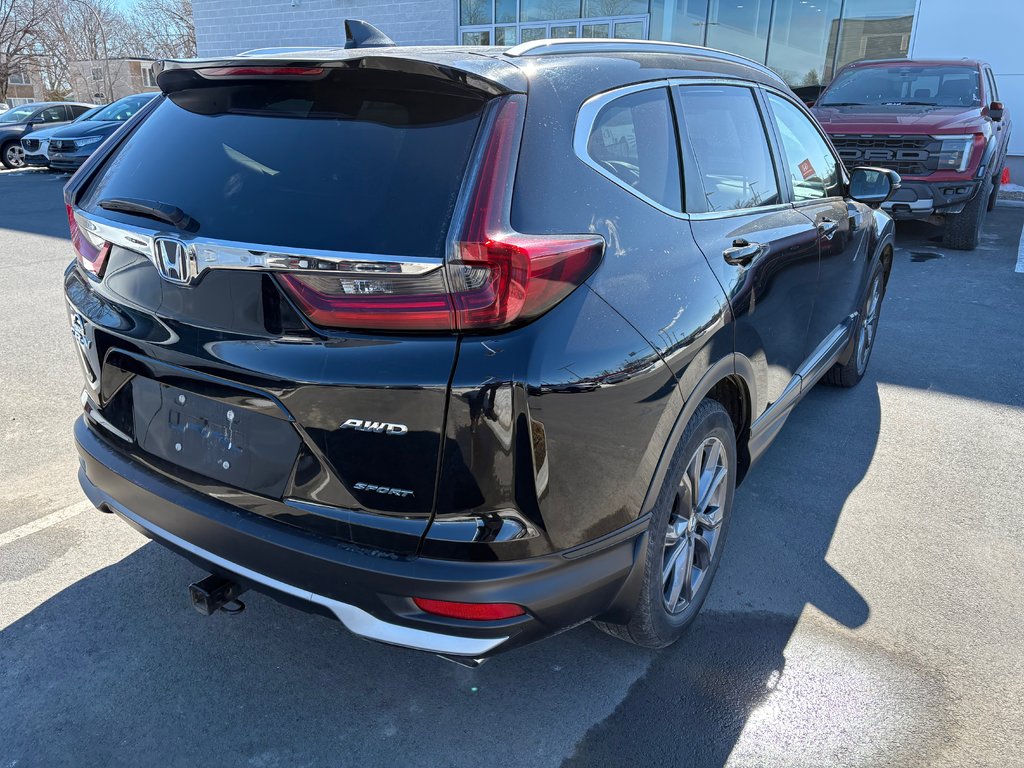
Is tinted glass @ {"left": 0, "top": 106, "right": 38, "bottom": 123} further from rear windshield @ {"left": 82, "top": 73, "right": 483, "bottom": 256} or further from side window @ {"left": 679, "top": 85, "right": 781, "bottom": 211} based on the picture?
side window @ {"left": 679, "top": 85, "right": 781, "bottom": 211}

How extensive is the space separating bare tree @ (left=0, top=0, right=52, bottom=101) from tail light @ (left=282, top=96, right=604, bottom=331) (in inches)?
2184

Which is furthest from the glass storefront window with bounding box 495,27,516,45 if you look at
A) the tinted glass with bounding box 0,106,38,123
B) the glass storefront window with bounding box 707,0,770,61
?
the tinted glass with bounding box 0,106,38,123

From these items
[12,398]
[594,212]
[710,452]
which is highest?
[594,212]

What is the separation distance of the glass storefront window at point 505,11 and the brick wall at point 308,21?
44.4 inches

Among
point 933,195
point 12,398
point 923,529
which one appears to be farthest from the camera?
point 933,195

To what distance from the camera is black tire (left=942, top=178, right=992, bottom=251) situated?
891cm

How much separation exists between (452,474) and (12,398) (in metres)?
3.81

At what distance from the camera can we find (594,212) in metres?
1.99

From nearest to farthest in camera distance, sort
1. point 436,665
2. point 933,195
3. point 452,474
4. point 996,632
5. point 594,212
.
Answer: point 452,474 < point 594,212 < point 436,665 < point 996,632 < point 933,195

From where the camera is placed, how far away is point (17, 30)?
46.8 m

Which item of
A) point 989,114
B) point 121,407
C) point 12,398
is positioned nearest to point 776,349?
point 121,407

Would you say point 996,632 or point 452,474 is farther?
point 996,632

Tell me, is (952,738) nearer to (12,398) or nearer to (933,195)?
(12,398)

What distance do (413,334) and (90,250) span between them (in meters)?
1.18
